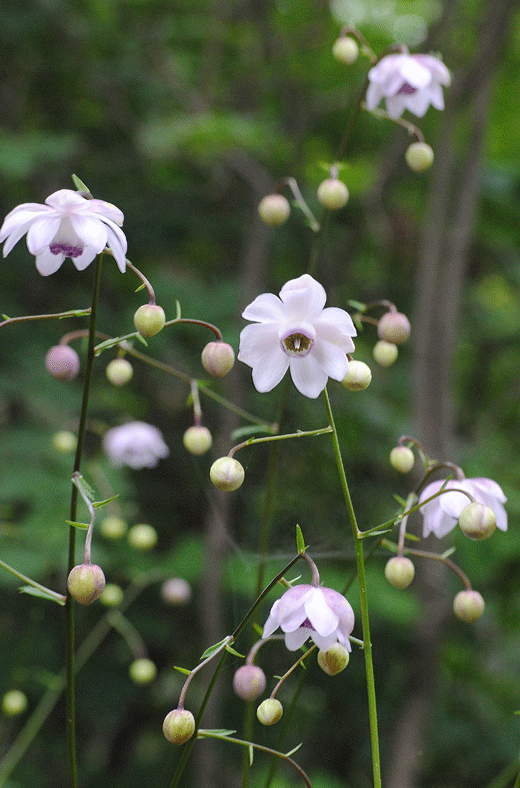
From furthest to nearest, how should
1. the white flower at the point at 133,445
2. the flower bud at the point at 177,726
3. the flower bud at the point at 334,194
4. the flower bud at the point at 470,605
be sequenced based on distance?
the white flower at the point at 133,445 → the flower bud at the point at 334,194 → the flower bud at the point at 470,605 → the flower bud at the point at 177,726

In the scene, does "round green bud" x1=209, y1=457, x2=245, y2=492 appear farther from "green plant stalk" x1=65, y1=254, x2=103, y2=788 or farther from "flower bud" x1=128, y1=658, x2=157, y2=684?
"flower bud" x1=128, y1=658, x2=157, y2=684

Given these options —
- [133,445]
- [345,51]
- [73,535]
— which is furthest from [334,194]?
[133,445]

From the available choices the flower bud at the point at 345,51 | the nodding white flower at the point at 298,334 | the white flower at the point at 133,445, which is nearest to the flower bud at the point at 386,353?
the nodding white flower at the point at 298,334

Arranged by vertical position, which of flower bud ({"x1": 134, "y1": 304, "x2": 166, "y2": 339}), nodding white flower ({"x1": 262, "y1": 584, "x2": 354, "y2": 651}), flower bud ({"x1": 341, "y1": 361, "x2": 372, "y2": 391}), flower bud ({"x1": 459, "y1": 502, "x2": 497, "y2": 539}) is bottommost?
nodding white flower ({"x1": 262, "y1": 584, "x2": 354, "y2": 651})

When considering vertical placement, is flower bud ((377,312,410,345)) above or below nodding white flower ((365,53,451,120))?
below

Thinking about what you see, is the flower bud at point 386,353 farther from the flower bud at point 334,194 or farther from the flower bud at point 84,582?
→ the flower bud at point 84,582

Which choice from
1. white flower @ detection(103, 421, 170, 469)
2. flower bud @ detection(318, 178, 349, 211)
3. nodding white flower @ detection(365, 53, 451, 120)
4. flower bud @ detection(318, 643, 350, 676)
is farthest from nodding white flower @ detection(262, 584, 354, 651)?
white flower @ detection(103, 421, 170, 469)

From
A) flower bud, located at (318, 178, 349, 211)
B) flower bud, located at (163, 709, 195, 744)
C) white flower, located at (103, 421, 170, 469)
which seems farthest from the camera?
white flower, located at (103, 421, 170, 469)
